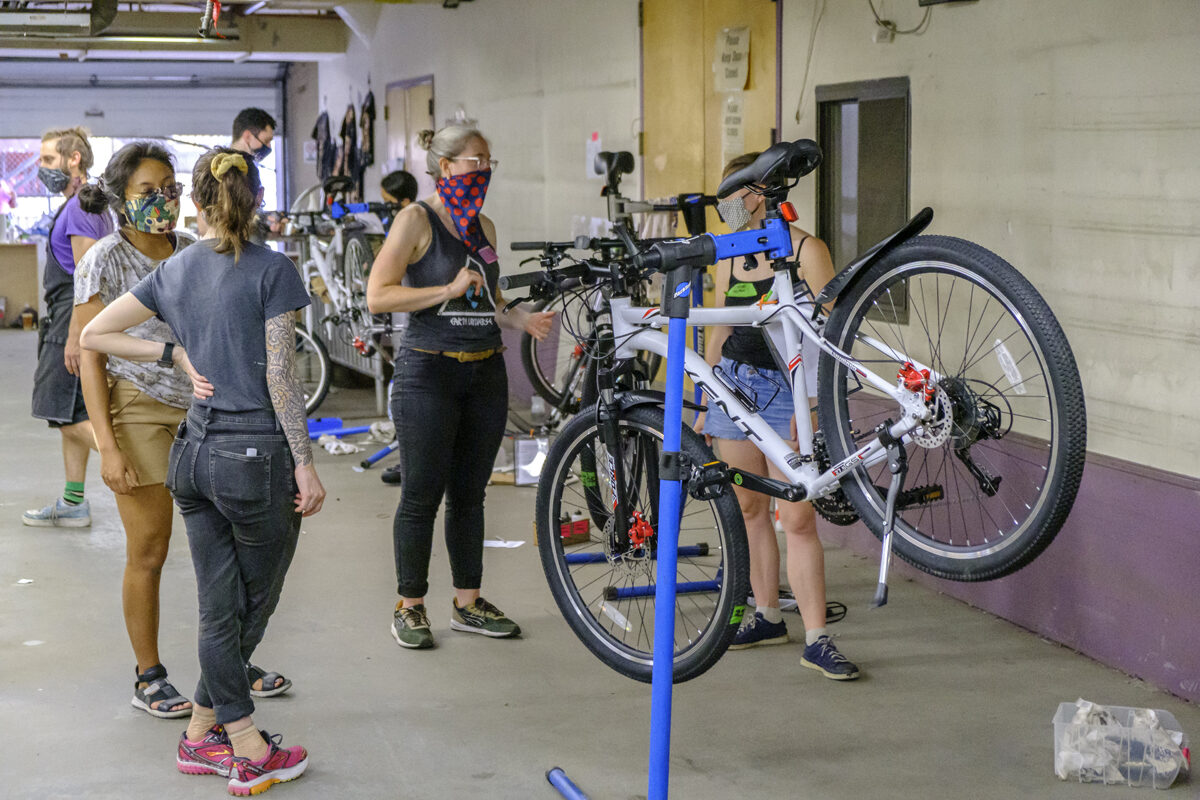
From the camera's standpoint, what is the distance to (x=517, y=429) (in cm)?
711

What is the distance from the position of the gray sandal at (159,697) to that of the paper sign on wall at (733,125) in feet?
10.6

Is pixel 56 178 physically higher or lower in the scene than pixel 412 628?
higher

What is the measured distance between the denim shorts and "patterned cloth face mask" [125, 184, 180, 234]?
143 centimetres

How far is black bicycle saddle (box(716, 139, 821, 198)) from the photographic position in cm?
230

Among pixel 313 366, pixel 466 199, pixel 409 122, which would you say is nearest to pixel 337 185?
pixel 313 366

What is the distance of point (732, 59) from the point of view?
536cm

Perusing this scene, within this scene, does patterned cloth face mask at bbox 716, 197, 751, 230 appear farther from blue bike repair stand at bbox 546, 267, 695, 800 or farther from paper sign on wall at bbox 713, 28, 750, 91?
paper sign on wall at bbox 713, 28, 750, 91

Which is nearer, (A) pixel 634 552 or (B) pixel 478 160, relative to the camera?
(A) pixel 634 552

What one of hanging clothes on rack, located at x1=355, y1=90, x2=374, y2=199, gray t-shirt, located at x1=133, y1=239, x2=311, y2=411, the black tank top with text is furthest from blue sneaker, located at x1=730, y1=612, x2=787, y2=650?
hanging clothes on rack, located at x1=355, y1=90, x2=374, y2=199

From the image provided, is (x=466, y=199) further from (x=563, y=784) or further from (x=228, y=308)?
(x=563, y=784)

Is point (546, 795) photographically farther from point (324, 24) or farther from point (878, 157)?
point (324, 24)

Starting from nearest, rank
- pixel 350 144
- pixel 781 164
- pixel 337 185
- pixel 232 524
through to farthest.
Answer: pixel 781 164, pixel 232 524, pixel 337 185, pixel 350 144

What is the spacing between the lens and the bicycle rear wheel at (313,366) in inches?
296

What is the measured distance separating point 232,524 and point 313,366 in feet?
17.1
